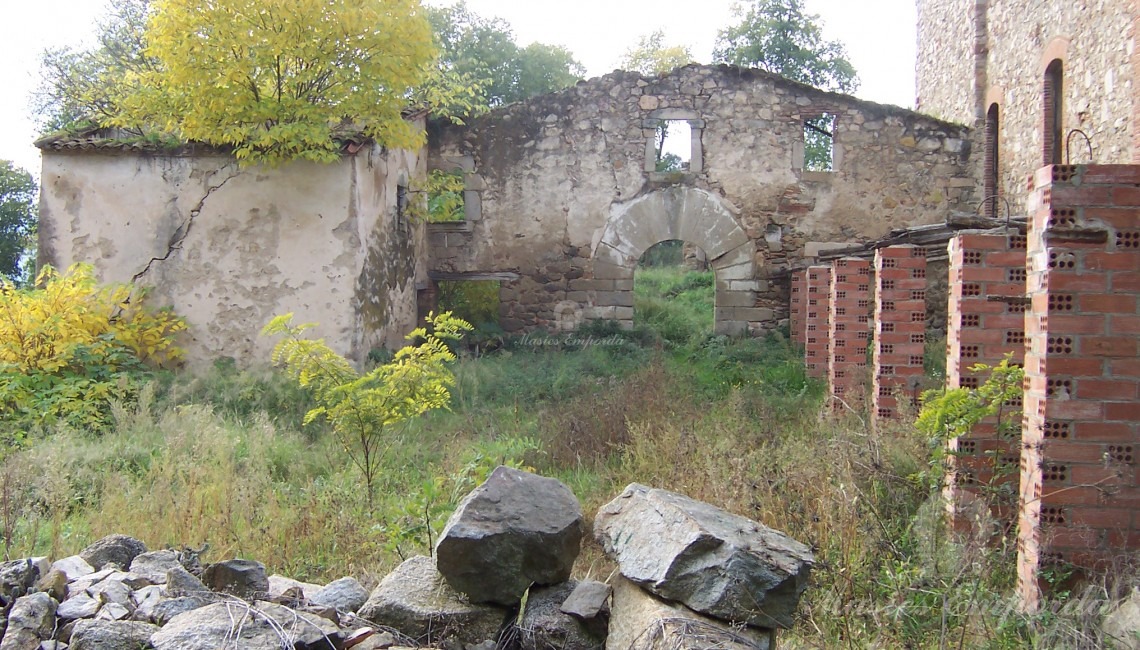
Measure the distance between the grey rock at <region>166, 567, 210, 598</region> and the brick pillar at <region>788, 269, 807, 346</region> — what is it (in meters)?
10.7

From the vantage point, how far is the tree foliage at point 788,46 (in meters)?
29.9

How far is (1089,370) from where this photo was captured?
3805 millimetres

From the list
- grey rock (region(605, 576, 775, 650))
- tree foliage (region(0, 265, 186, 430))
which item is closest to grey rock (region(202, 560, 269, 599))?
grey rock (region(605, 576, 775, 650))

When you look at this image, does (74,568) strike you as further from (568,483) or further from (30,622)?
(568,483)

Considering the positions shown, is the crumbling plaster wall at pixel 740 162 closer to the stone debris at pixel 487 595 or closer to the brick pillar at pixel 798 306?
the brick pillar at pixel 798 306

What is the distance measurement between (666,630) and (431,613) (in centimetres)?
107

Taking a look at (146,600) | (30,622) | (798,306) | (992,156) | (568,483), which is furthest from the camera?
(992,156)

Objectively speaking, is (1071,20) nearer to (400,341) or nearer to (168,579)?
(400,341)

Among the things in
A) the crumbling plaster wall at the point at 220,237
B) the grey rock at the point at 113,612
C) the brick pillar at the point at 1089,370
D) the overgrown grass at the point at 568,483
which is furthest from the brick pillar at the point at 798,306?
the grey rock at the point at 113,612

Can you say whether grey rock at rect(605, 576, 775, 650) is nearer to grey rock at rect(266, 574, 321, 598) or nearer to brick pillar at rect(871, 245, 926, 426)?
grey rock at rect(266, 574, 321, 598)

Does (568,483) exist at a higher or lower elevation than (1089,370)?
lower

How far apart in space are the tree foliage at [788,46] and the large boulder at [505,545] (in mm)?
28257

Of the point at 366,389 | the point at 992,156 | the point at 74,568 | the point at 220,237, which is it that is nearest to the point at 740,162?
the point at 992,156

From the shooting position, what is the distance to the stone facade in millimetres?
9664
